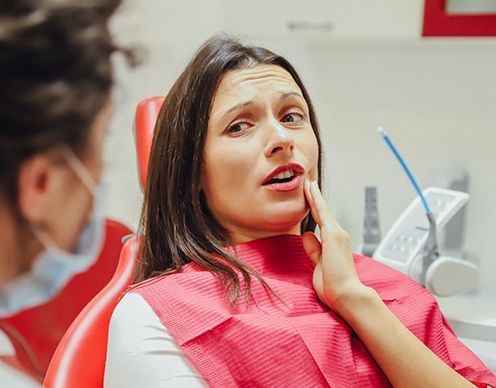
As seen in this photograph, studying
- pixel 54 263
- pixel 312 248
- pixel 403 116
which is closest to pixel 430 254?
pixel 312 248

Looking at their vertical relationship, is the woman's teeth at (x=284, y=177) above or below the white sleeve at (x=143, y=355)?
above

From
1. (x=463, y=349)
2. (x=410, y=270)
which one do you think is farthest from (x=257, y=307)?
(x=410, y=270)

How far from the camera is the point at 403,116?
2.12m

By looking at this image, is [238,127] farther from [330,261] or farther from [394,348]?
[394,348]

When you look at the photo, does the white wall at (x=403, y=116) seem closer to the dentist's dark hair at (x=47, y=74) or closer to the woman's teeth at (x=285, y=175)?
the woman's teeth at (x=285, y=175)

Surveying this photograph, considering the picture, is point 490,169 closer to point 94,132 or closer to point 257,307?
point 257,307

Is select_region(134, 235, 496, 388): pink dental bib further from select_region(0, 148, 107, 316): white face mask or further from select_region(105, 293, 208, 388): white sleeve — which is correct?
select_region(0, 148, 107, 316): white face mask

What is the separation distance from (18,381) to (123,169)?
12 centimetres

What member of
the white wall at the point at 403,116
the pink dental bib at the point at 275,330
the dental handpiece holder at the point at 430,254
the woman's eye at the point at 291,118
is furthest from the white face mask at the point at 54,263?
the white wall at the point at 403,116

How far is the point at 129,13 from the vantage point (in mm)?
305

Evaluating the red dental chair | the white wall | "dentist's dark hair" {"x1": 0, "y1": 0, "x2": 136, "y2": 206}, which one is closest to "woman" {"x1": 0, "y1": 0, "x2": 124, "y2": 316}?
"dentist's dark hair" {"x1": 0, "y1": 0, "x2": 136, "y2": 206}

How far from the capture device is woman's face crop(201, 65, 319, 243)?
106 cm

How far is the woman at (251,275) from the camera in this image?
35.7 inches

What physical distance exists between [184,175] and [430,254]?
2.20 ft
